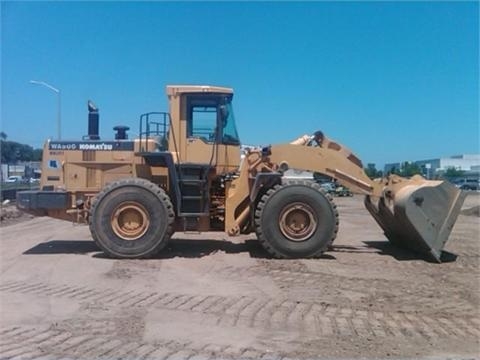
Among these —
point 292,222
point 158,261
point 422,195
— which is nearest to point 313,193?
point 292,222

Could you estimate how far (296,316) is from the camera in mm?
6953

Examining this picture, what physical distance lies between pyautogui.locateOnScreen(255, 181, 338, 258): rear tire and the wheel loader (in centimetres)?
2

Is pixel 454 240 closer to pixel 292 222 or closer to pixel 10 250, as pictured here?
pixel 292 222

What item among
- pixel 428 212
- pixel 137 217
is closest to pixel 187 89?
pixel 137 217

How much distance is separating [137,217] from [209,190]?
1555 millimetres

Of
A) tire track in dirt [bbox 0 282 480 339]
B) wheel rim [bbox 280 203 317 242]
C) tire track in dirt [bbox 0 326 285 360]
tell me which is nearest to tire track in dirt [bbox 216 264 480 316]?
tire track in dirt [bbox 0 282 480 339]

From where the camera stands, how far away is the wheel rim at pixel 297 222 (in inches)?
446

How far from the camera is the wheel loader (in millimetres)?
11133

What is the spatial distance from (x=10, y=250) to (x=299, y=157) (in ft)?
21.1

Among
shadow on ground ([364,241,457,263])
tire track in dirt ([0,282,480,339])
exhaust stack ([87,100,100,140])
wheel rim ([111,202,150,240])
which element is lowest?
tire track in dirt ([0,282,480,339])

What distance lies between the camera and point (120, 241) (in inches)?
440

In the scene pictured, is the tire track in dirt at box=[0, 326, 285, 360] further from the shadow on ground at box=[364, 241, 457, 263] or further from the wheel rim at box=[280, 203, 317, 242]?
the shadow on ground at box=[364, 241, 457, 263]

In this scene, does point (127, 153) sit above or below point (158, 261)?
above

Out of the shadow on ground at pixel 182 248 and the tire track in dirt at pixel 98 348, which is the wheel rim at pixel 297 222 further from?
the tire track in dirt at pixel 98 348
